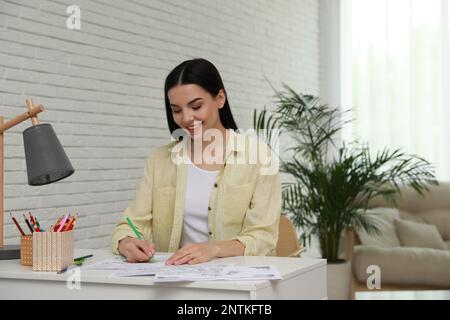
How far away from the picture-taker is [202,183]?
97.3 inches

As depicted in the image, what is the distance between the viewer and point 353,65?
675 cm

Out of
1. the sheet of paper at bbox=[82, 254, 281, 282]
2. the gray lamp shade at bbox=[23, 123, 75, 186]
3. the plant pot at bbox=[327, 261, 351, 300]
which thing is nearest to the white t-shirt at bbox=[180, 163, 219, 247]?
the sheet of paper at bbox=[82, 254, 281, 282]

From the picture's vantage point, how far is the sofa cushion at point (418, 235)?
17.3 feet

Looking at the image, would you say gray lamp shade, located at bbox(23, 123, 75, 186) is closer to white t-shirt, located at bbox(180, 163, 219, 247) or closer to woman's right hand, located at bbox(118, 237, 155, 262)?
woman's right hand, located at bbox(118, 237, 155, 262)

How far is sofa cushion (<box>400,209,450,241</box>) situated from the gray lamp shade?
13.2 feet

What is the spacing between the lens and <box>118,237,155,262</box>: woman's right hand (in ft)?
6.75

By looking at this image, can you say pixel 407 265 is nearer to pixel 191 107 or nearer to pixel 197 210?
pixel 197 210

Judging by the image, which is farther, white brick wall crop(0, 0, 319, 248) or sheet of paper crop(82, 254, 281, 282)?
white brick wall crop(0, 0, 319, 248)

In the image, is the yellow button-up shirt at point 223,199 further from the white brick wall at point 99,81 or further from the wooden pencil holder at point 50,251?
the white brick wall at point 99,81

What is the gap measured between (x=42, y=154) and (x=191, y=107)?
553 mm

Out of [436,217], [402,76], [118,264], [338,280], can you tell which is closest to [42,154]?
[118,264]

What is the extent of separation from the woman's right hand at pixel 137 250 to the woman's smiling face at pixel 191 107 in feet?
1.41
